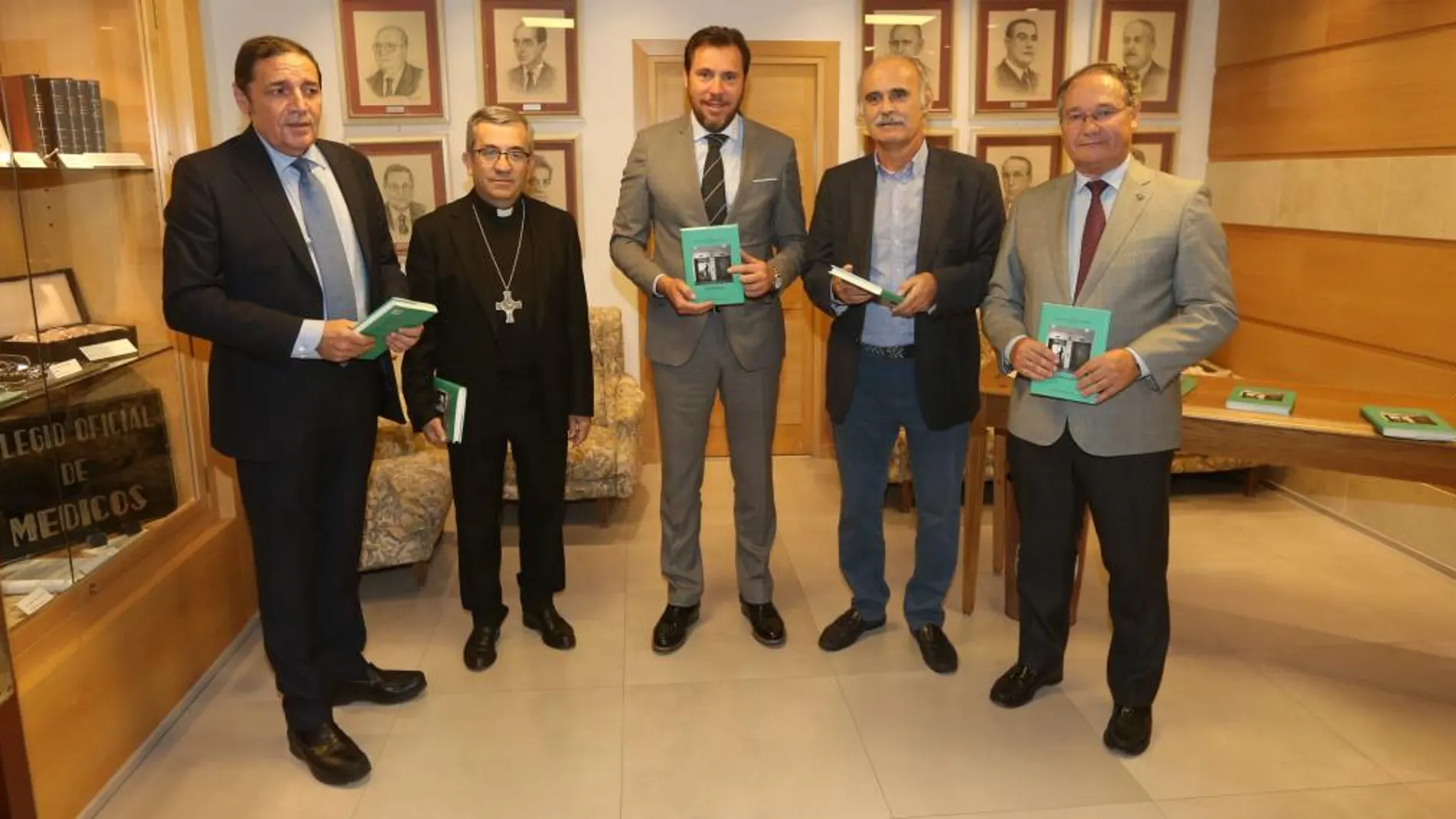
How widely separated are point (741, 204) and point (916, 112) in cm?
62

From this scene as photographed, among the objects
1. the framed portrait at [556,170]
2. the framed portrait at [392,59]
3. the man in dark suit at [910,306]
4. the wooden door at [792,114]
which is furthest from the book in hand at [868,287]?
the framed portrait at [392,59]

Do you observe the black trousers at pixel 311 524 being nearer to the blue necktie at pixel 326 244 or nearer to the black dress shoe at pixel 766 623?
the blue necktie at pixel 326 244

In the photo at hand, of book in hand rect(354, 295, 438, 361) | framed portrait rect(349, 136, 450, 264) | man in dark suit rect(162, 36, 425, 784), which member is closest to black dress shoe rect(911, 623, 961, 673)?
man in dark suit rect(162, 36, 425, 784)

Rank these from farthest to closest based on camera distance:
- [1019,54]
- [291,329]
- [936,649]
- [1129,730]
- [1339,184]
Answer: [1019,54], [1339,184], [936,649], [1129,730], [291,329]

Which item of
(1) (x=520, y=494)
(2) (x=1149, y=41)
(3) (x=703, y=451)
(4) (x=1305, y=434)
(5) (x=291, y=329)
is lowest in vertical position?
(1) (x=520, y=494)

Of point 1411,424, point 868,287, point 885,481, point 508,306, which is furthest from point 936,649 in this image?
point 508,306

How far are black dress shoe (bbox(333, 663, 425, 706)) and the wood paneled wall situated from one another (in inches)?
168

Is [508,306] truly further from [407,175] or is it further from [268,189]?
[407,175]

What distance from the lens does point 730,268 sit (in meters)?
3.05

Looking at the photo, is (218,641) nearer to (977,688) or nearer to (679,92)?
(977,688)

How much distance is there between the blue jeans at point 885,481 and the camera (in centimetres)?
320

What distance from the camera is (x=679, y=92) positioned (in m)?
5.55

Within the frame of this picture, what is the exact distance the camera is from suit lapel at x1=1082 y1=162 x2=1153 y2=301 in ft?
8.39

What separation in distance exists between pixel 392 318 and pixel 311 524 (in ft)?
2.18
